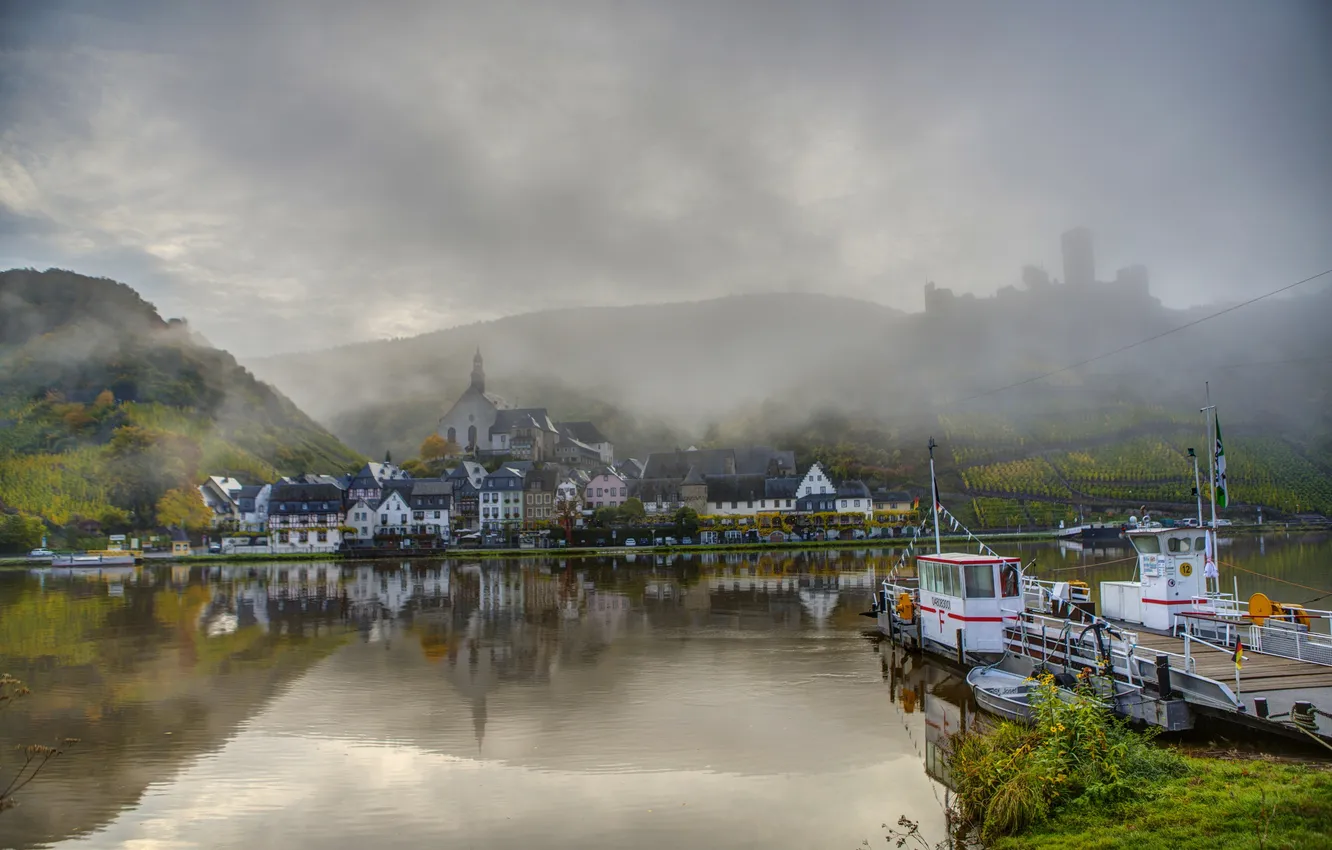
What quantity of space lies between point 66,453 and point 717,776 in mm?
156432

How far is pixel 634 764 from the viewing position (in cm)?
1647

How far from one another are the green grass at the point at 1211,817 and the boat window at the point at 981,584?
11719 millimetres

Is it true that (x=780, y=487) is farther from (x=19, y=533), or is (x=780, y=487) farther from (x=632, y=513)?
(x=19, y=533)

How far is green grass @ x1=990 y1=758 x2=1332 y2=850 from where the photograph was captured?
870 cm

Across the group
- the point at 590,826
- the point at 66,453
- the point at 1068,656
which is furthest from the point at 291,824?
the point at 66,453

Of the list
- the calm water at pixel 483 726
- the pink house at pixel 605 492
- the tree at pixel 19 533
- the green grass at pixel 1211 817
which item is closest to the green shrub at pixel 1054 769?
the green grass at pixel 1211 817

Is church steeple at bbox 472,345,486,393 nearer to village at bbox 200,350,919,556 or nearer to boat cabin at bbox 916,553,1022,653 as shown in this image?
village at bbox 200,350,919,556

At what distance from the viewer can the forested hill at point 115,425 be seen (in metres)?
122

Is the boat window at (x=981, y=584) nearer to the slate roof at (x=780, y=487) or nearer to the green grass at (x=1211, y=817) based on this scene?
the green grass at (x=1211, y=817)

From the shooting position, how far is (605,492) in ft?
389

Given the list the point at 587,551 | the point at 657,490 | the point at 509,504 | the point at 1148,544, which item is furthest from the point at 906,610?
the point at 509,504

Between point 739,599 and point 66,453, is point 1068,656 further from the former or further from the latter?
point 66,453

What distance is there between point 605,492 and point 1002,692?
102 metres

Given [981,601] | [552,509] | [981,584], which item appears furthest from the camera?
[552,509]
